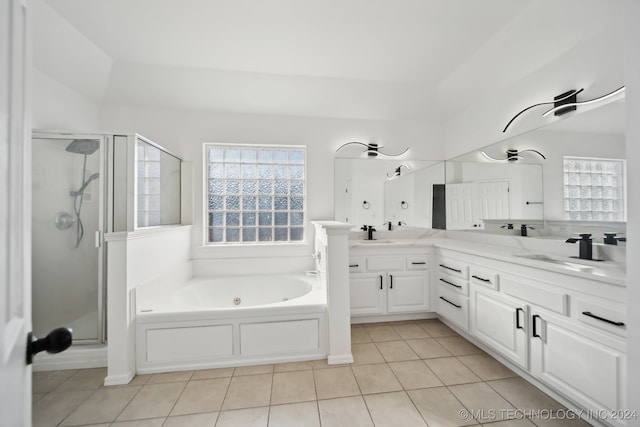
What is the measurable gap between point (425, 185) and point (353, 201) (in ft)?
3.39

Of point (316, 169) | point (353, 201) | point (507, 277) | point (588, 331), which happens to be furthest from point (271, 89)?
point (588, 331)

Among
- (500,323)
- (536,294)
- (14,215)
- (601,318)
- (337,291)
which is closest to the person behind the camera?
(14,215)

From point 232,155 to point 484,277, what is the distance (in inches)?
120

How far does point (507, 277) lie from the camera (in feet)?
6.34

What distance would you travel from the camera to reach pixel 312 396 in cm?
173

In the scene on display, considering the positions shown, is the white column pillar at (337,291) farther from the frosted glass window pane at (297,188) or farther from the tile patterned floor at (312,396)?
the frosted glass window pane at (297,188)

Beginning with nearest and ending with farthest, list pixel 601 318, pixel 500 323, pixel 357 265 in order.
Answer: pixel 601 318
pixel 500 323
pixel 357 265

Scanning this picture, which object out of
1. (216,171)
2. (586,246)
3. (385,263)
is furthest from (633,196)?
(216,171)

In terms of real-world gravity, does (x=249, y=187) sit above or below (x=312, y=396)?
above

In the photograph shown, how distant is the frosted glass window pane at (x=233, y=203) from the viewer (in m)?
3.26

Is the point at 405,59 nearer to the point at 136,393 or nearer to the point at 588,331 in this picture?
the point at 588,331

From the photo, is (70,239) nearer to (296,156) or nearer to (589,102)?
(296,156)

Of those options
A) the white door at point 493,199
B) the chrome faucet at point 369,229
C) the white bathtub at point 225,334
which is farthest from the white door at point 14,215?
the white door at point 493,199

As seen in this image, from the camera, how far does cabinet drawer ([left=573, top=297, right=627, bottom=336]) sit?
128cm
